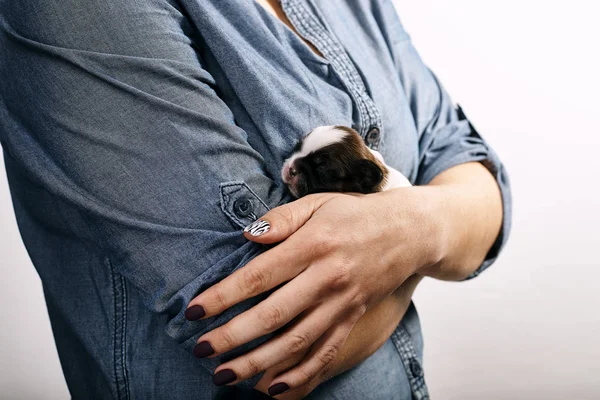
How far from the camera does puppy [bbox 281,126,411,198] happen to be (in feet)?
3.75

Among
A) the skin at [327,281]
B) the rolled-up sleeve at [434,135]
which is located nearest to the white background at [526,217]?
the rolled-up sleeve at [434,135]

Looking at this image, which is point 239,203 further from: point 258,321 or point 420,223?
point 420,223

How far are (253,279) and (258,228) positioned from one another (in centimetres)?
8

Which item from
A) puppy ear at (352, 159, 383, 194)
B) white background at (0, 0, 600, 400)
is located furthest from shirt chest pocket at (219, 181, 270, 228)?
white background at (0, 0, 600, 400)

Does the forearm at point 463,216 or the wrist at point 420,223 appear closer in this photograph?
the wrist at point 420,223

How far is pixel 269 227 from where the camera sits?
88cm

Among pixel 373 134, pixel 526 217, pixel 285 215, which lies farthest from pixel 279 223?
pixel 526 217

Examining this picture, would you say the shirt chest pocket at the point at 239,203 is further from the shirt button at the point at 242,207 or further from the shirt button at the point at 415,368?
the shirt button at the point at 415,368

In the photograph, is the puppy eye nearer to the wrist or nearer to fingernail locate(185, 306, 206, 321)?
the wrist

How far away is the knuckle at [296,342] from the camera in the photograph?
879 millimetres

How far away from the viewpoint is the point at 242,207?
926 mm

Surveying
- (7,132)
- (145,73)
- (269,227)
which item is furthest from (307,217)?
(7,132)

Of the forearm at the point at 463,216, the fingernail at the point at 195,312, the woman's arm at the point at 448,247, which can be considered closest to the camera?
the fingernail at the point at 195,312

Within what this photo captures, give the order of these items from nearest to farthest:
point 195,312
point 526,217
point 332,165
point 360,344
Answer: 1. point 195,312
2. point 360,344
3. point 332,165
4. point 526,217
